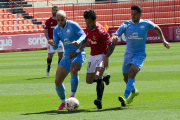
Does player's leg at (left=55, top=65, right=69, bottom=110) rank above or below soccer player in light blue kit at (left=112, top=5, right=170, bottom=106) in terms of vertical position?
below

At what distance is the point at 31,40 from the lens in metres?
27.0

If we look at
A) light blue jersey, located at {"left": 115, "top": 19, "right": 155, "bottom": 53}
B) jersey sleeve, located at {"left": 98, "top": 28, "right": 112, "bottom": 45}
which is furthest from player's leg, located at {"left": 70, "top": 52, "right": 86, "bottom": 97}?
light blue jersey, located at {"left": 115, "top": 19, "right": 155, "bottom": 53}

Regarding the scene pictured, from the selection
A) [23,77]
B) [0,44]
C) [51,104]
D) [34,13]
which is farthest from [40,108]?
[34,13]

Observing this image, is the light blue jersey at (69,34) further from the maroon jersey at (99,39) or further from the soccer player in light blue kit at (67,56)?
the maroon jersey at (99,39)

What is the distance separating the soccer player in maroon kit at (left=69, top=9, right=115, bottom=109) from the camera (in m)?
6.86

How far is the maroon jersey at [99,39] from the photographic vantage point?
22.9 ft

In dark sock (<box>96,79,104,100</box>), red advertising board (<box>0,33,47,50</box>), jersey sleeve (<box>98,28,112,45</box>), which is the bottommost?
red advertising board (<box>0,33,47,50</box>)

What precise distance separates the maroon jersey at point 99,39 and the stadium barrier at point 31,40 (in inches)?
776

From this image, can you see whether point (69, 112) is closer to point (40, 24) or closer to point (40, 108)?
point (40, 108)

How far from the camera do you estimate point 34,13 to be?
34.2 m

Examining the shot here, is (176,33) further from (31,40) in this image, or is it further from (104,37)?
(104,37)

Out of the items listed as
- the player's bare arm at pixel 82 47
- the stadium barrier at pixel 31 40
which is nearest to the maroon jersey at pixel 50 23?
the player's bare arm at pixel 82 47

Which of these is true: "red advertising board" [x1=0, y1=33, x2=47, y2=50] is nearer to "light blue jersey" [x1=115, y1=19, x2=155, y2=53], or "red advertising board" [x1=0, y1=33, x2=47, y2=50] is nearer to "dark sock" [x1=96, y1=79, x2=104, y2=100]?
"light blue jersey" [x1=115, y1=19, x2=155, y2=53]

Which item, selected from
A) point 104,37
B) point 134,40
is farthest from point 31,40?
point 104,37
